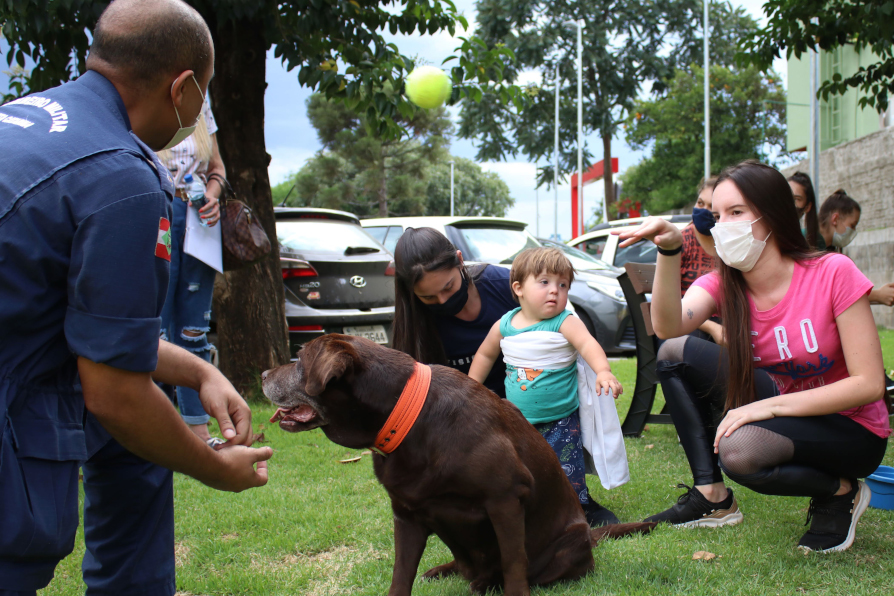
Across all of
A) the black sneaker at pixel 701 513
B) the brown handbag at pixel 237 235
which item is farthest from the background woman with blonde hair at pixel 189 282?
the black sneaker at pixel 701 513

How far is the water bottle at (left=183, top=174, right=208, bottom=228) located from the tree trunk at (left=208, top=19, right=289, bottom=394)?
194 cm

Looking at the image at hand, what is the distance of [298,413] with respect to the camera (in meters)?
2.43

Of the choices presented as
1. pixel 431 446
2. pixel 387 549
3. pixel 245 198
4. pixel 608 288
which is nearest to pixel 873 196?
pixel 608 288

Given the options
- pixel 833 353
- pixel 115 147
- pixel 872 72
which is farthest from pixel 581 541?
pixel 872 72

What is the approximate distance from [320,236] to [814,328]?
5476 mm

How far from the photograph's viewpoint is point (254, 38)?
6336 mm

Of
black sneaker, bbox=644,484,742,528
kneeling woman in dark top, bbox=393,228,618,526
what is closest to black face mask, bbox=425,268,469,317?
A: kneeling woman in dark top, bbox=393,228,618,526

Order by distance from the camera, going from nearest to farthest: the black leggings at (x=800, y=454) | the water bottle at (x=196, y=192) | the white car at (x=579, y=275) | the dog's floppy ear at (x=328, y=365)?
the dog's floppy ear at (x=328, y=365) → the black leggings at (x=800, y=454) → the water bottle at (x=196, y=192) → the white car at (x=579, y=275)

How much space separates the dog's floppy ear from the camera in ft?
7.27

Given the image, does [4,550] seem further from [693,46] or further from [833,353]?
[693,46]

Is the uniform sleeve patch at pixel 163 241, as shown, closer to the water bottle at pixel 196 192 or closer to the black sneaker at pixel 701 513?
the black sneaker at pixel 701 513

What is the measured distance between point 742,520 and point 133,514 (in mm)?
2683

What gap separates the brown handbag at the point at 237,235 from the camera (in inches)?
182

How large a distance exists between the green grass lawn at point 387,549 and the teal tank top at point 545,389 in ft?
2.25
